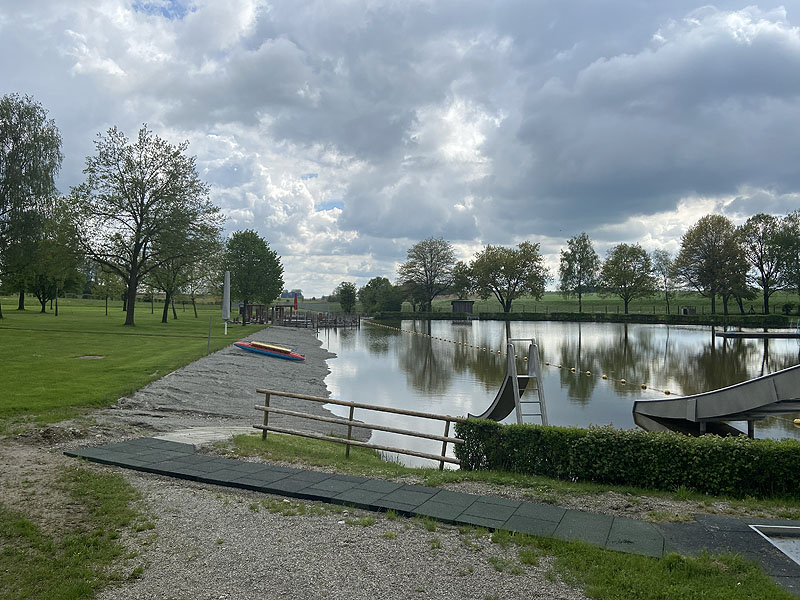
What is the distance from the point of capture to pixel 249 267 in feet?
195

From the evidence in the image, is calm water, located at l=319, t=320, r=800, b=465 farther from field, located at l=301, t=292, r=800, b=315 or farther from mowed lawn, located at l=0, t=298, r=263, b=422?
field, located at l=301, t=292, r=800, b=315

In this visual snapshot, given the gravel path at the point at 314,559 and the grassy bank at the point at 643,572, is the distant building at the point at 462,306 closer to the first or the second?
the grassy bank at the point at 643,572

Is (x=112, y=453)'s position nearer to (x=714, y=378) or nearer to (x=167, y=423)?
(x=167, y=423)

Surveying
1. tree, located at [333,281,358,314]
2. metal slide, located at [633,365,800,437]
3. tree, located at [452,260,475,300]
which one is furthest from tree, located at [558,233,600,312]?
metal slide, located at [633,365,800,437]

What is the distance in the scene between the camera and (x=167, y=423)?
11.8m

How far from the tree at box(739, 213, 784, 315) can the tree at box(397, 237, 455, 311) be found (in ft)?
135

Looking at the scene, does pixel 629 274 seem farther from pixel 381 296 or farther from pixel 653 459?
pixel 653 459

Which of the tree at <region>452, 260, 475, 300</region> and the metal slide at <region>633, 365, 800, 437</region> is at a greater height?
the tree at <region>452, 260, 475, 300</region>

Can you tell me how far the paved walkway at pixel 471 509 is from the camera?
5.29 meters

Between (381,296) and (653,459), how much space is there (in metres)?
85.0

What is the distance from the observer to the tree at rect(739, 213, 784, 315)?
2721 inches

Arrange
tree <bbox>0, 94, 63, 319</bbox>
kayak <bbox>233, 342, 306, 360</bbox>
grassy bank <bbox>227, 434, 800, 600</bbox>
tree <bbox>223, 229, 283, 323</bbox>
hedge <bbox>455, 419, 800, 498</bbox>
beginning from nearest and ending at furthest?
grassy bank <bbox>227, 434, 800, 600</bbox>
hedge <bbox>455, 419, 800, 498</bbox>
kayak <bbox>233, 342, 306, 360</bbox>
tree <bbox>0, 94, 63, 319</bbox>
tree <bbox>223, 229, 283, 323</bbox>

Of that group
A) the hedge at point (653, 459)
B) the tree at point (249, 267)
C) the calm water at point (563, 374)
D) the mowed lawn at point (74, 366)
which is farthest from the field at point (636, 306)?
the hedge at point (653, 459)

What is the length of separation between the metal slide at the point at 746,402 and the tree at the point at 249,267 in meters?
49.6
